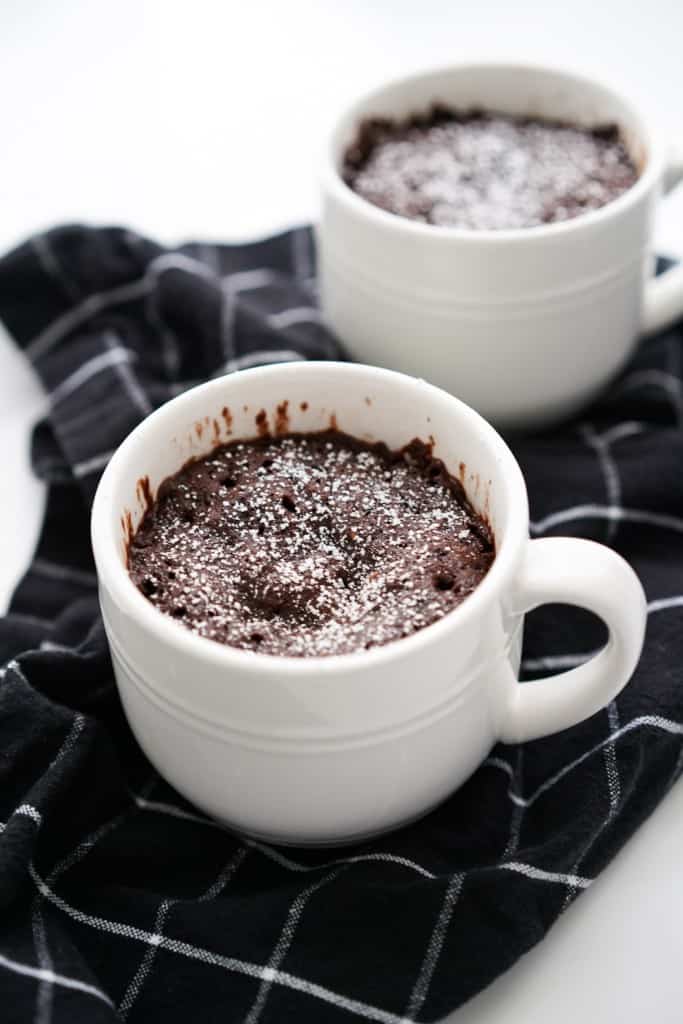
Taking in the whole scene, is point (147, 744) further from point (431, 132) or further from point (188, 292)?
point (431, 132)

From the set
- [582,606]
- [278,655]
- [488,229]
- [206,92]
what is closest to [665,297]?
[488,229]

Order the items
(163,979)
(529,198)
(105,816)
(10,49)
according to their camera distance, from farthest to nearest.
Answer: (10,49) < (529,198) < (105,816) < (163,979)

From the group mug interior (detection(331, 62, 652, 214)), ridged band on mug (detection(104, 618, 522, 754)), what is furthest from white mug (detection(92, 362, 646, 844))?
mug interior (detection(331, 62, 652, 214))

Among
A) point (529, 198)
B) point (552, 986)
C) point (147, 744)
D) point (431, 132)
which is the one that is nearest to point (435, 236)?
point (529, 198)

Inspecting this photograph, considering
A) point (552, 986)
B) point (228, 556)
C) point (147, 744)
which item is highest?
point (228, 556)

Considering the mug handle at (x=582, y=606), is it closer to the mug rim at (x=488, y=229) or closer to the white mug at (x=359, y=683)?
the white mug at (x=359, y=683)

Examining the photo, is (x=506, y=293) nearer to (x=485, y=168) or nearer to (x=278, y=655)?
(x=485, y=168)

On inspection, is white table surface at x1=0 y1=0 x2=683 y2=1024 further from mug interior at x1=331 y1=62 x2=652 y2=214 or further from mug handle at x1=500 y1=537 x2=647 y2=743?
mug handle at x1=500 y1=537 x2=647 y2=743
